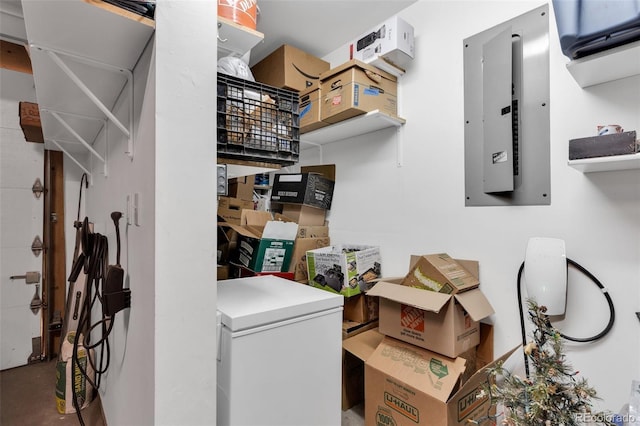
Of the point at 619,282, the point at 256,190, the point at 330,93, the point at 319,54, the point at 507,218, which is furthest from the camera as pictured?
the point at 256,190

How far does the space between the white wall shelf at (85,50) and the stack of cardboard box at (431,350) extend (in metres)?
1.60

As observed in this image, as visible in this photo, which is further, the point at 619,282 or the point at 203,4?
the point at 619,282

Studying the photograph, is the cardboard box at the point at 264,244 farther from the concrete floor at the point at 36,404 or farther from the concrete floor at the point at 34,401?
the concrete floor at the point at 34,401

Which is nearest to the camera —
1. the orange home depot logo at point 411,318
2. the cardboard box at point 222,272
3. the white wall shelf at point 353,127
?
the orange home depot logo at point 411,318

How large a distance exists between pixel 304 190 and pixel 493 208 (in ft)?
4.70

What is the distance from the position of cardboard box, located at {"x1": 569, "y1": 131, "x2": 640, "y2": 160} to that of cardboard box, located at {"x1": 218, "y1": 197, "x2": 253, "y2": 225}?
223 centimetres

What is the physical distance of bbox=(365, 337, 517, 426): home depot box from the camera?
151 cm

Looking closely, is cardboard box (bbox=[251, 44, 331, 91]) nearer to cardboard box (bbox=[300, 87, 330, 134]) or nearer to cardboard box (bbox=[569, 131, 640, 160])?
cardboard box (bbox=[300, 87, 330, 134])

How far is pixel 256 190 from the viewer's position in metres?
3.30

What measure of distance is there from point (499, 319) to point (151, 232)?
1892mm

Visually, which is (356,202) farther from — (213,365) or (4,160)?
(4,160)

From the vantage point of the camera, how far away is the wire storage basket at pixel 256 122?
118 cm

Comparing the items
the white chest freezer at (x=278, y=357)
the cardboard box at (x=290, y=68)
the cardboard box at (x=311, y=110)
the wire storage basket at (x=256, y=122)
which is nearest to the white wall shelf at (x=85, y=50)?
the wire storage basket at (x=256, y=122)

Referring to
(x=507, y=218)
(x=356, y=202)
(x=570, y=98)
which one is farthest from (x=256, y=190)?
(x=570, y=98)
